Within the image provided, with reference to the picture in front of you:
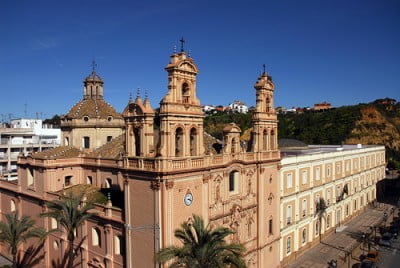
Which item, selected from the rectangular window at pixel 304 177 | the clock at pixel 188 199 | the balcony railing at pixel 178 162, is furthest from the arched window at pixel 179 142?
the rectangular window at pixel 304 177

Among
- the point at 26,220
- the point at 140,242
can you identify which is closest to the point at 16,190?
the point at 26,220

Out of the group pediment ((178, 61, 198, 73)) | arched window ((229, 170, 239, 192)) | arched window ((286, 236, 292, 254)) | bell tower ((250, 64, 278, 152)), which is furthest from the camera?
arched window ((286, 236, 292, 254))

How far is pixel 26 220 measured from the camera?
87.6 ft

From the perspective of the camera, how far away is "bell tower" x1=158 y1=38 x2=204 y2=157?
68.2ft

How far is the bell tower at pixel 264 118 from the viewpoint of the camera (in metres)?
29.0

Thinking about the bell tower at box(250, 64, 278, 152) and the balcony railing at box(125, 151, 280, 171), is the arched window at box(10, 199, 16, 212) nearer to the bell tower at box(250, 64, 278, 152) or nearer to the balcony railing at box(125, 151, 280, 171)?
the balcony railing at box(125, 151, 280, 171)

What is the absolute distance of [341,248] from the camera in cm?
3828

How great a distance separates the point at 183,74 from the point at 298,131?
313 ft

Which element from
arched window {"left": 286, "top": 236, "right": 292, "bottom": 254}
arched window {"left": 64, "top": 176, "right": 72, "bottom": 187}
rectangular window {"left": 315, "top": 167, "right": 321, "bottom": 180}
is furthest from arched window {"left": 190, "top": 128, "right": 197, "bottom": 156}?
rectangular window {"left": 315, "top": 167, "right": 321, "bottom": 180}

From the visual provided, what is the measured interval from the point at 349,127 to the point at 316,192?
69106 millimetres

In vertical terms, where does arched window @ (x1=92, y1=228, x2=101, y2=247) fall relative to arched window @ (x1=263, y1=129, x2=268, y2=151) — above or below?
below

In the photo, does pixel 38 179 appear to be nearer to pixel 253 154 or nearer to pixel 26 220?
pixel 26 220

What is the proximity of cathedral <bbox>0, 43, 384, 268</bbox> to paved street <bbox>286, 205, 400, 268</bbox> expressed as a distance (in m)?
1.91

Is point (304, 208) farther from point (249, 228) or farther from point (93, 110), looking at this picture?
point (93, 110)
